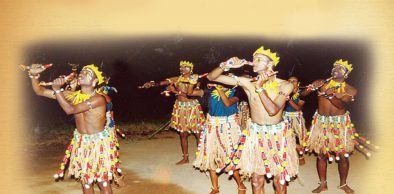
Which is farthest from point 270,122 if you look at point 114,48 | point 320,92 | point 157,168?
point 114,48

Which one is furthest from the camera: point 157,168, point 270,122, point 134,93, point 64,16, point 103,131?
point 134,93

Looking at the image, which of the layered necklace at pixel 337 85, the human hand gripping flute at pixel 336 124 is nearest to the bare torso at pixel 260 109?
the human hand gripping flute at pixel 336 124

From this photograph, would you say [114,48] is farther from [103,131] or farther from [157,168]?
[103,131]

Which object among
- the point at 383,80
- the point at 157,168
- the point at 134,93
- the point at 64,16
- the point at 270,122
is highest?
the point at 64,16

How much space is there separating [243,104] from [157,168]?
2189 mm

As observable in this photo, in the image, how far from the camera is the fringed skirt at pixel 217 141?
5039 mm

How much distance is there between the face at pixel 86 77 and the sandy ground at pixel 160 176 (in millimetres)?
2000

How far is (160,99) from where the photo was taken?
10867 millimetres

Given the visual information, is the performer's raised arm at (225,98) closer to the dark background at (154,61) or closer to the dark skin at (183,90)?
the dark skin at (183,90)

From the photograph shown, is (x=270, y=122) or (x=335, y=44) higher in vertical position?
(x=335, y=44)

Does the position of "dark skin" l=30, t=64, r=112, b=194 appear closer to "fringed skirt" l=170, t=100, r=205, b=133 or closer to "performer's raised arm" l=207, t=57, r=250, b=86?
"performer's raised arm" l=207, t=57, r=250, b=86

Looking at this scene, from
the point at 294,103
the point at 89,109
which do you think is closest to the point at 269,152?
the point at 294,103

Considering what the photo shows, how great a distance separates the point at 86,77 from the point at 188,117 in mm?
2755

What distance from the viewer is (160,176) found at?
20.3 feet
